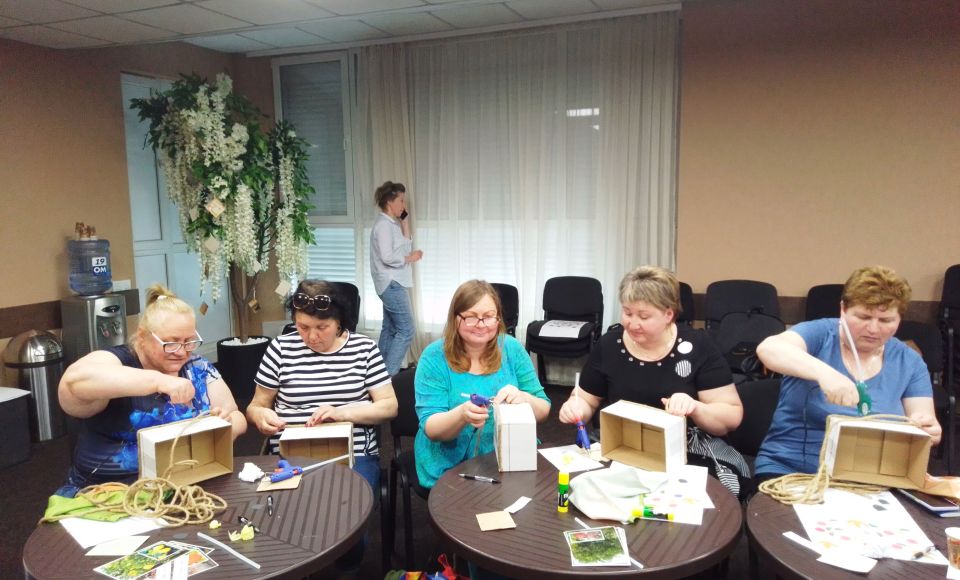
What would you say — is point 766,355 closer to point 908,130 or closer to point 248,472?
point 248,472

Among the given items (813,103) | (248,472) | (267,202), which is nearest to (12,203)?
(267,202)

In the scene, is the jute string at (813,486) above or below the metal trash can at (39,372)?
above

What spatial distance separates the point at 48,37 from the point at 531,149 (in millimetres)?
3502

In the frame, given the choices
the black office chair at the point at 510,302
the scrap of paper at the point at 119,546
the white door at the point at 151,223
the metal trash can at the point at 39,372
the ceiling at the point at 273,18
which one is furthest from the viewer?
the white door at the point at 151,223

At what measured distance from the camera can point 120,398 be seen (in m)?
2.04

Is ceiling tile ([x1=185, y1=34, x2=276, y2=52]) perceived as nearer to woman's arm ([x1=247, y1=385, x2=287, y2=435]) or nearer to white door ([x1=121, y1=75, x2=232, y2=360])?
white door ([x1=121, y1=75, x2=232, y2=360])

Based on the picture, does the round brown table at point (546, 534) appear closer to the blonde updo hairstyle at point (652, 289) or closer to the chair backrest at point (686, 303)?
the blonde updo hairstyle at point (652, 289)

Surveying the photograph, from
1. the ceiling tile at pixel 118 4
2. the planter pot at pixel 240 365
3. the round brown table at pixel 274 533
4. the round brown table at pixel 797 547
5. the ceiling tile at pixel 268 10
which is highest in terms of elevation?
the ceiling tile at pixel 268 10

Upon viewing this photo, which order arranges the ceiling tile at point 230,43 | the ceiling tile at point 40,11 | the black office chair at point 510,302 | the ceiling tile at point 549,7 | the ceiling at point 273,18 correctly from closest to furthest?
the ceiling tile at point 40,11, the ceiling at point 273,18, the ceiling tile at point 549,7, the black office chair at point 510,302, the ceiling tile at point 230,43

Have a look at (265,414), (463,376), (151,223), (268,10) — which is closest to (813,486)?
(463,376)

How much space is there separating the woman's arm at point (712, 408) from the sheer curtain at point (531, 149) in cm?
301

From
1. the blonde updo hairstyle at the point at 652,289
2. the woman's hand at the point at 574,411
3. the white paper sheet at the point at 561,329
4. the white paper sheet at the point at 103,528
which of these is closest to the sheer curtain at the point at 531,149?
the white paper sheet at the point at 561,329

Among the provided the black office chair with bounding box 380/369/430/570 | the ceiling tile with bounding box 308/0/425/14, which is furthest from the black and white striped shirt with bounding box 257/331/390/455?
the ceiling tile with bounding box 308/0/425/14

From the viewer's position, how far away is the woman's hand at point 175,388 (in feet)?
6.34
